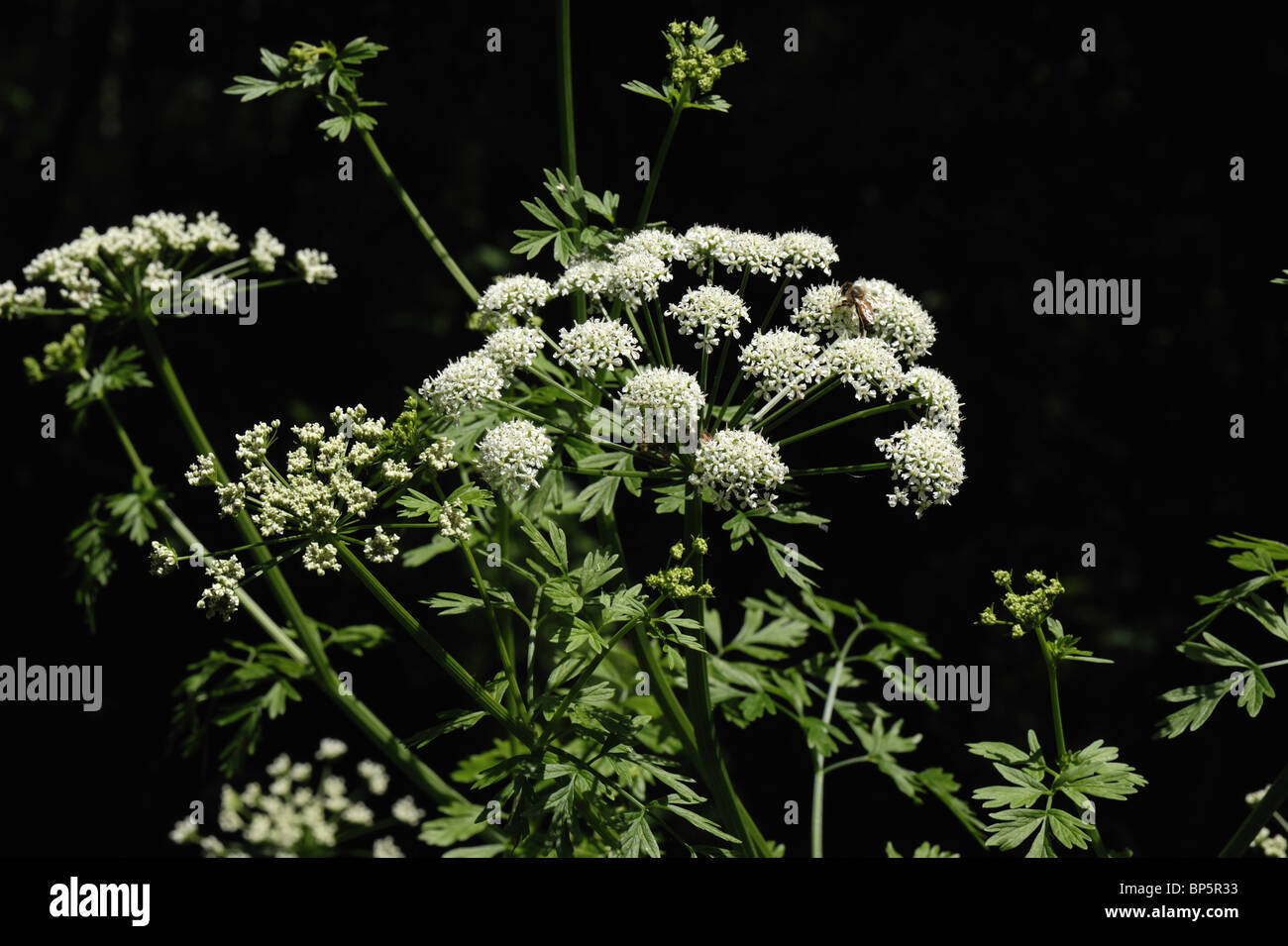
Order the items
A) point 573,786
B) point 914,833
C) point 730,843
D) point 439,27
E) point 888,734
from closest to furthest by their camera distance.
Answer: point 573,786, point 730,843, point 888,734, point 914,833, point 439,27

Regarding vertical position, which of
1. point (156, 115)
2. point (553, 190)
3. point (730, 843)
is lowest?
point (730, 843)

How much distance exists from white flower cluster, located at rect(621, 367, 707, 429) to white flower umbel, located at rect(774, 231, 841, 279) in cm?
65

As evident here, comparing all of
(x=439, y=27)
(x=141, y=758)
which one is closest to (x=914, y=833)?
(x=141, y=758)

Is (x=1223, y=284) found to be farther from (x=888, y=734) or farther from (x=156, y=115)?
(x=156, y=115)

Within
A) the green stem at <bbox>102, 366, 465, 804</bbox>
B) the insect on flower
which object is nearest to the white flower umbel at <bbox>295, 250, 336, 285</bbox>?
the green stem at <bbox>102, 366, 465, 804</bbox>

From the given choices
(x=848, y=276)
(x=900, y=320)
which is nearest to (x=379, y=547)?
(x=900, y=320)

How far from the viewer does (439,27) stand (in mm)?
8195

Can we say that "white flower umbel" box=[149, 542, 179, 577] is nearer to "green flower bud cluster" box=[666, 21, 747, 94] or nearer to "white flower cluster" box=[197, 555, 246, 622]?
"white flower cluster" box=[197, 555, 246, 622]

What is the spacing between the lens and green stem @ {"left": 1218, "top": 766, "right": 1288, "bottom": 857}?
268 centimetres

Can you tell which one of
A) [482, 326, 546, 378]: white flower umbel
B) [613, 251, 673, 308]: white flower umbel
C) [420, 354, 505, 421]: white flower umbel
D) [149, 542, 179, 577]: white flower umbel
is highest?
[613, 251, 673, 308]: white flower umbel

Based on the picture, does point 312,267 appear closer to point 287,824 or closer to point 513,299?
point 513,299

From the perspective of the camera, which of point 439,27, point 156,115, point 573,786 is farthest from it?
point 156,115

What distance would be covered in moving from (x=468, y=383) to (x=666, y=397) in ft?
1.84

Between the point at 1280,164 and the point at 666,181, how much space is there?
364 cm
